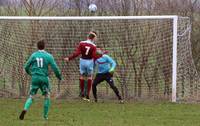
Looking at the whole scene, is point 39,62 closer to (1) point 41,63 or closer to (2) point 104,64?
(1) point 41,63

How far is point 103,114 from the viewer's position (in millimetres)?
13219

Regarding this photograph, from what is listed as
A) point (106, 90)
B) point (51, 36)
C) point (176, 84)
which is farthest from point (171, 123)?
point (51, 36)

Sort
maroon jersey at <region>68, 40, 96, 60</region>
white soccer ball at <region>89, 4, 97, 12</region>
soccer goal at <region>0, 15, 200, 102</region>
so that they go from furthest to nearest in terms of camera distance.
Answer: white soccer ball at <region>89, 4, 97, 12</region>
soccer goal at <region>0, 15, 200, 102</region>
maroon jersey at <region>68, 40, 96, 60</region>

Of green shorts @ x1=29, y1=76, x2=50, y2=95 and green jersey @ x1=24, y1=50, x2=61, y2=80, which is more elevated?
green jersey @ x1=24, y1=50, x2=61, y2=80

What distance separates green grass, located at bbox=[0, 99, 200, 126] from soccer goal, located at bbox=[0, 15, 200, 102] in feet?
3.78

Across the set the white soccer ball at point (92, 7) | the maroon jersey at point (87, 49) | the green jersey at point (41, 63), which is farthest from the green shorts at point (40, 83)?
the white soccer ball at point (92, 7)

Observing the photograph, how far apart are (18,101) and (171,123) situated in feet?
18.4

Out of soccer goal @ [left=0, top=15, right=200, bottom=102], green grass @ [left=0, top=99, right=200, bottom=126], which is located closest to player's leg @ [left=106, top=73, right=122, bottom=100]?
green grass @ [left=0, top=99, right=200, bottom=126]

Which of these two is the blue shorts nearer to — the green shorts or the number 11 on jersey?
the green shorts

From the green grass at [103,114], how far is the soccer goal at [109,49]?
3.78ft

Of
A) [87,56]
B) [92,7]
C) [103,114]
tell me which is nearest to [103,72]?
[87,56]

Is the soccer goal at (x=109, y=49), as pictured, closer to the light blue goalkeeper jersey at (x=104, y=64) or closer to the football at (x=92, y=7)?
the football at (x=92, y=7)

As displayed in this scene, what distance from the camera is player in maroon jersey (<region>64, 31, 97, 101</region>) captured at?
15.5 metres

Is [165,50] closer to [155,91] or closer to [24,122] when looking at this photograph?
[155,91]
